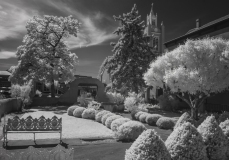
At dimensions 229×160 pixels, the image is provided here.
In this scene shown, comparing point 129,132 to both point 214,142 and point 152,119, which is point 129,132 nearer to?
point 214,142

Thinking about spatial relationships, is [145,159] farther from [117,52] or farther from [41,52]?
[41,52]

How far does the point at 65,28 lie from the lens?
3341 cm

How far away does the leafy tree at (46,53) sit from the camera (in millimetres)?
31000

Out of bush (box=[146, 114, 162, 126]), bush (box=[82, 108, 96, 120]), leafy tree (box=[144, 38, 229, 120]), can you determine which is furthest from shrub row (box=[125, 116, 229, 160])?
bush (box=[82, 108, 96, 120])

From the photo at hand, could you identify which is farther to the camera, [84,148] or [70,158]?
[84,148]

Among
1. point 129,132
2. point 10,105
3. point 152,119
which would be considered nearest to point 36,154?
point 129,132

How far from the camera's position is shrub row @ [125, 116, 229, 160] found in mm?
4895

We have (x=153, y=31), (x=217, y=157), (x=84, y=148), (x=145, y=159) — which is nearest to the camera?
(x=145, y=159)

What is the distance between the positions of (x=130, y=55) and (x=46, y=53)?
45.3 ft

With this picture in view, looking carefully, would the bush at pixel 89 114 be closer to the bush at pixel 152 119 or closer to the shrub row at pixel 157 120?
the shrub row at pixel 157 120

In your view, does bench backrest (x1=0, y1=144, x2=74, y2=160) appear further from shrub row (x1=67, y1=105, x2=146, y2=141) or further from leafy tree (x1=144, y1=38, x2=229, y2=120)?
leafy tree (x1=144, y1=38, x2=229, y2=120)

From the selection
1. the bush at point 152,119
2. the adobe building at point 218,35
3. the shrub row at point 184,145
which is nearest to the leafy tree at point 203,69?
the bush at point 152,119

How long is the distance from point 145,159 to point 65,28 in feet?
104

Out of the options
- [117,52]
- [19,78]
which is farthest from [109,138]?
[19,78]
